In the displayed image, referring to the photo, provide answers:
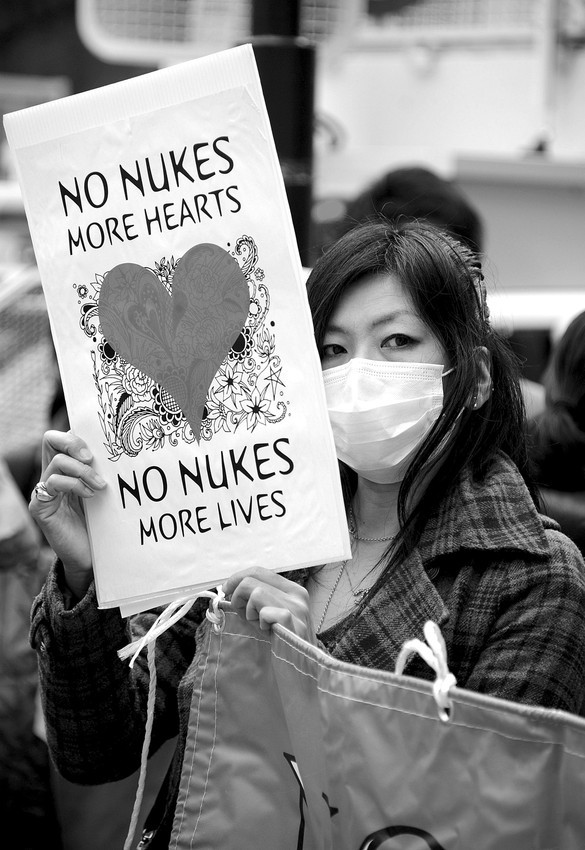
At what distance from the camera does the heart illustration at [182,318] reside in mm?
1583

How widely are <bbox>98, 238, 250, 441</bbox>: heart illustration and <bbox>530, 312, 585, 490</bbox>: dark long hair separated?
3.82 ft

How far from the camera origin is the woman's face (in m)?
1.74

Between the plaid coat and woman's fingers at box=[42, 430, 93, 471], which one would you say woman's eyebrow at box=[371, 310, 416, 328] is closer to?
the plaid coat

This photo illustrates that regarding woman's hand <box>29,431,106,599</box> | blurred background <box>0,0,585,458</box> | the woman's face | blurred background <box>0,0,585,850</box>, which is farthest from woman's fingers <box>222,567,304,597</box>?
blurred background <box>0,0,585,458</box>

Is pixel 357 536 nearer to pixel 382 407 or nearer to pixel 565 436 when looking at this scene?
pixel 382 407

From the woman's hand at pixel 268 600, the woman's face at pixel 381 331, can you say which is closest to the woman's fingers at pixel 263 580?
the woman's hand at pixel 268 600

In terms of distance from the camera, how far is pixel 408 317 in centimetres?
175

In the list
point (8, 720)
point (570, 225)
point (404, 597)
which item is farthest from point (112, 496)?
point (570, 225)

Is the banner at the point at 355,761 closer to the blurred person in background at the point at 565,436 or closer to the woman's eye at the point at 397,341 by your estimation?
the woman's eye at the point at 397,341

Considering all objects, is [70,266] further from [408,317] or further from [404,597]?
[404,597]

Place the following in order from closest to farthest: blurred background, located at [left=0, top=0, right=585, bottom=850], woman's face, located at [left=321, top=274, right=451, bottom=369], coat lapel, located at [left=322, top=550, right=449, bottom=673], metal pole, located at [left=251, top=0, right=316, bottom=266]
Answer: coat lapel, located at [left=322, top=550, right=449, bottom=673]
woman's face, located at [left=321, top=274, right=451, bottom=369]
blurred background, located at [left=0, top=0, right=585, bottom=850]
metal pole, located at [left=251, top=0, right=316, bottom=266]

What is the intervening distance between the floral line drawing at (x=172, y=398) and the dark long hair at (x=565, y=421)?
1.14m

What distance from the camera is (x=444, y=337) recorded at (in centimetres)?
176

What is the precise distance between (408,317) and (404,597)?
0.44m
